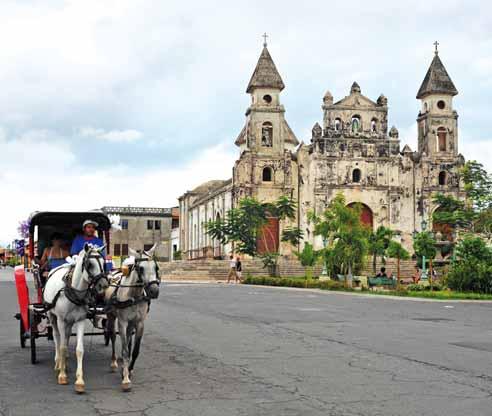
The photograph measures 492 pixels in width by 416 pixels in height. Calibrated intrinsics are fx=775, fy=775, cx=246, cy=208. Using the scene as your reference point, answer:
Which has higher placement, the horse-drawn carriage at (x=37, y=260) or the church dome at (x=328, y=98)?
the church dome at (x=328, y=98)

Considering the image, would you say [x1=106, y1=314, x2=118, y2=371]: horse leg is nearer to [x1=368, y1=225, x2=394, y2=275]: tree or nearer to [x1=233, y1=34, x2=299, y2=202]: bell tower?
[x1=368, y1=225, x2=394, y2=275]: tree

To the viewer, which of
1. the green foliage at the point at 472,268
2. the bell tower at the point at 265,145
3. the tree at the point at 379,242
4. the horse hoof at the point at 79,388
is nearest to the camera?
the horse hoof at the point at 79,388

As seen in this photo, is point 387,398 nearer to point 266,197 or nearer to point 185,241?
point 266,197

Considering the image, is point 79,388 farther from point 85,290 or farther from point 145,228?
point 145,228

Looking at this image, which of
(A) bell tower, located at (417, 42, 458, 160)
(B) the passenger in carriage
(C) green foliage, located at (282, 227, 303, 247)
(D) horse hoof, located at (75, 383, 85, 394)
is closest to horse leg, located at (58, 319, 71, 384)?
(D) horse hoof, located at (75, 383, 85, 394)

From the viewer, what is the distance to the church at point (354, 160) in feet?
194

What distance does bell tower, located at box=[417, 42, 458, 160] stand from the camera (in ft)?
197

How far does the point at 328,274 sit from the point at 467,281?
14124 millimetres

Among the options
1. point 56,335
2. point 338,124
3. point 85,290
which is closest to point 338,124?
point 338,124

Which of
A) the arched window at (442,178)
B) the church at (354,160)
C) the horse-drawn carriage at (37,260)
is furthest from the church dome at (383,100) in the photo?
the horse-drawn carriage at (37,260)

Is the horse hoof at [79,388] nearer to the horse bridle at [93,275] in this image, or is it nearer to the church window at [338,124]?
the horse bridle at [93,275]

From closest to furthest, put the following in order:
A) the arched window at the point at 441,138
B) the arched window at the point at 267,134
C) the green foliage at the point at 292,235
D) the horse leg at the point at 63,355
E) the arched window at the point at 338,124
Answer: the horse leg at the point at 63,355 < the green foliage at the point at 292,235 < the arched window at the point at 338,124 < the arched window at the point at 267,134 < the arched window at the point at 441,138

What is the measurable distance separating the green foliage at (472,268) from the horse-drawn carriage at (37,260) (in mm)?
21312

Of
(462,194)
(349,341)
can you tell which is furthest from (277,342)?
(462,194)
